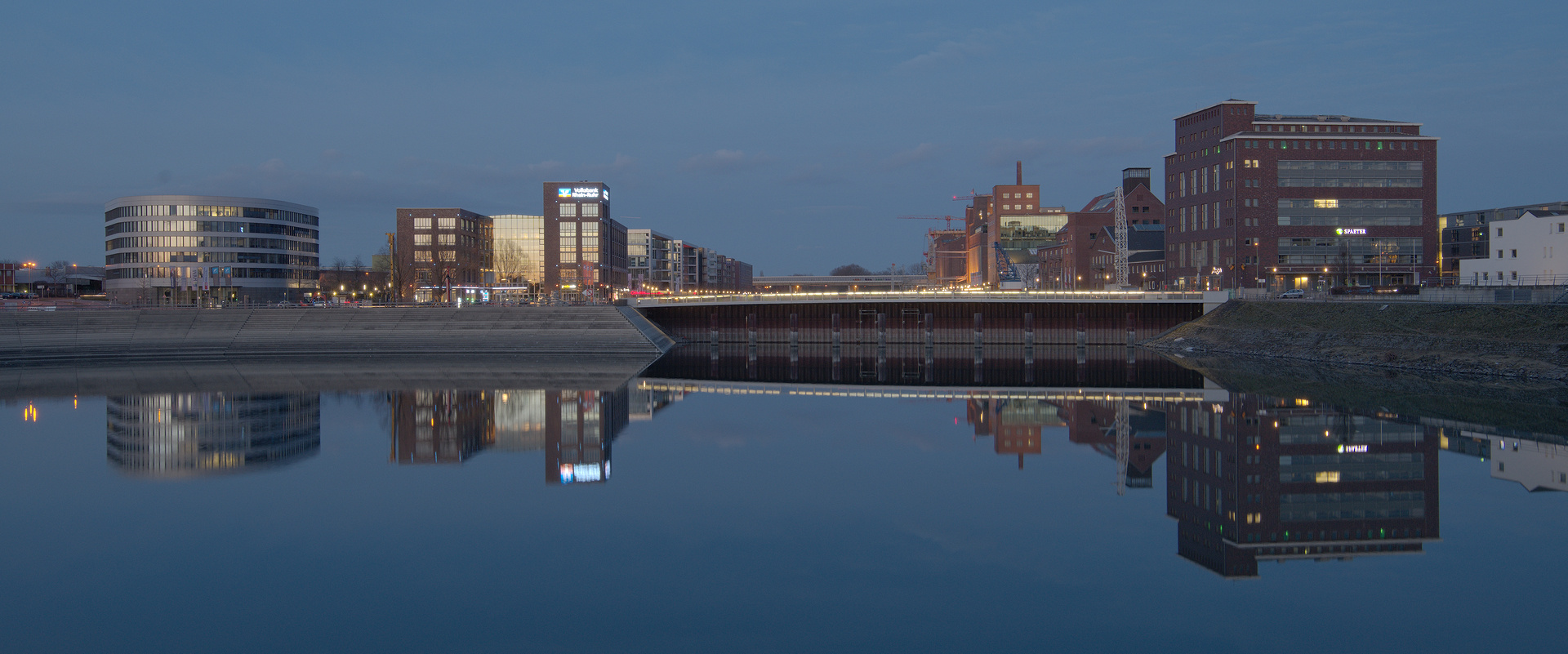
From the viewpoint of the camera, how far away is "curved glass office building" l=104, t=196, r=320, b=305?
14300cm

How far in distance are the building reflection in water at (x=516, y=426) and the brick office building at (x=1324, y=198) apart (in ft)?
279

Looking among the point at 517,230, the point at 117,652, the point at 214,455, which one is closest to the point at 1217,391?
the point at 214,455

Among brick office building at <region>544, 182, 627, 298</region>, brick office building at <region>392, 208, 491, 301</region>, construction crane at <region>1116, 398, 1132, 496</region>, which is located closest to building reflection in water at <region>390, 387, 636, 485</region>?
construction crane at <region>1116, 398, 1132, 496</region>

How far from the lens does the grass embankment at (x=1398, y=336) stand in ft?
181

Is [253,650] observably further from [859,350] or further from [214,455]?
[859,350]

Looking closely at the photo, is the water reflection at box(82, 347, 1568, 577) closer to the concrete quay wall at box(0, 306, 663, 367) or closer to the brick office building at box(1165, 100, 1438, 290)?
the concrete quay wall at box(0, 306, 663, 367)

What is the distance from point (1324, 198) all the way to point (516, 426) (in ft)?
338

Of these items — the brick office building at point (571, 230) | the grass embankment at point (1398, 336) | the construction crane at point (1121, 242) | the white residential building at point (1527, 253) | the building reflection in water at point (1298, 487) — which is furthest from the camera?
the brick office building at point (571, 230)

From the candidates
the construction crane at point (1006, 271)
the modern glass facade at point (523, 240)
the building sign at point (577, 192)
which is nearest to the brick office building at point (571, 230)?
the building sign at point (577, 192)

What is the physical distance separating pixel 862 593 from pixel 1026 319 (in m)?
81.4

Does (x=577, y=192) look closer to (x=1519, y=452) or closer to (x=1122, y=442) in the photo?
(x=1122, y=442)

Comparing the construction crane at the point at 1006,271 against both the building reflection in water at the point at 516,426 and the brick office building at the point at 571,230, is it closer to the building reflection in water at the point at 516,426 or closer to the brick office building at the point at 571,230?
the brick office building at the point at 571,230

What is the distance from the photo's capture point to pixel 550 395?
51.8m

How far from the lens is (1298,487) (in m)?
26.7
